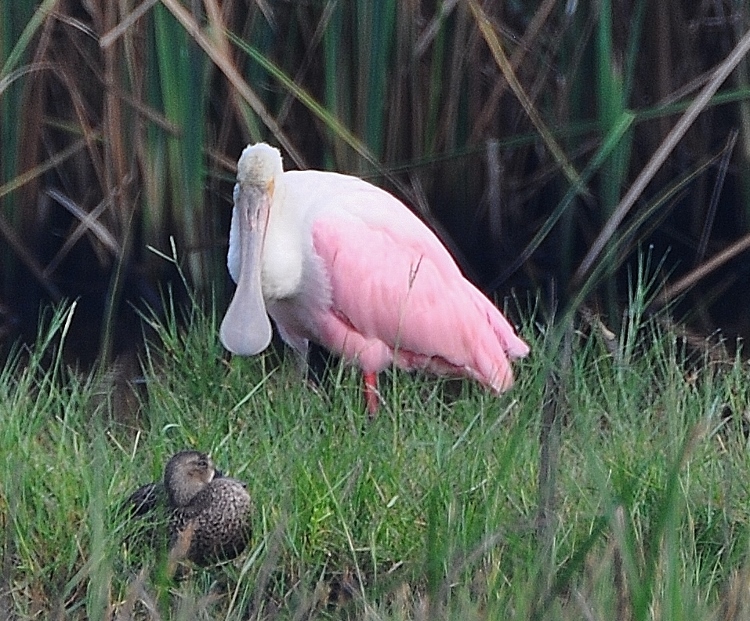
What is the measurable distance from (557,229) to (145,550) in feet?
6.93

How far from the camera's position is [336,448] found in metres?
2.90

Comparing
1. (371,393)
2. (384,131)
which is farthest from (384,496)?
(384,131)

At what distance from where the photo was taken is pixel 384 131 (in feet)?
13.5

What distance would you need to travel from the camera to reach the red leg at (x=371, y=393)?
336 cm

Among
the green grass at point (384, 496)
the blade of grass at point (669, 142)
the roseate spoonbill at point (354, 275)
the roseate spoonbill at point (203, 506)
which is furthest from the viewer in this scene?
the roseate spoonbill at point (354, 275)

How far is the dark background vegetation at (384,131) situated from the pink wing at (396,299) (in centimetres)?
16

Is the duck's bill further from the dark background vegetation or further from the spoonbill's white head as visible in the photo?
the dark background vegetation

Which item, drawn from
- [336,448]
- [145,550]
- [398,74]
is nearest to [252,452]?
[336,448]

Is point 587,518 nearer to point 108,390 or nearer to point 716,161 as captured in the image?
point 108,390

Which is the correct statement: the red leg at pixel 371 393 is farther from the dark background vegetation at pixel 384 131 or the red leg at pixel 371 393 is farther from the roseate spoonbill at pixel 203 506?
the roseate spoonbill at pixel 203 506

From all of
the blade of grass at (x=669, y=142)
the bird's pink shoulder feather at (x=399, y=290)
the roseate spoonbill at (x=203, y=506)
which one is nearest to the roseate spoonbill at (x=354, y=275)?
the bird's pink shoulder feather at (x=399, y=290)

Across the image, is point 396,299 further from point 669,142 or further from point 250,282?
point 669,142

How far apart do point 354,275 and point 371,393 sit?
48 centimetres

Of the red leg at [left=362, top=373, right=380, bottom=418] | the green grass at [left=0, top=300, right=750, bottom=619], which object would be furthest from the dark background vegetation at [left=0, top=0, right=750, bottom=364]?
the green grass at [left=0, top=300, right=750, bottom=619]
